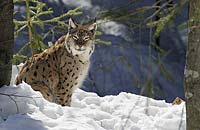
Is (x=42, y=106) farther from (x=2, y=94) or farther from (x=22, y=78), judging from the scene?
(x=22, y=78)

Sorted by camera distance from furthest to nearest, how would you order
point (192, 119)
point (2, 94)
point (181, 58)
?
point (181, 58) → point (2, 94) → point (192, 119)

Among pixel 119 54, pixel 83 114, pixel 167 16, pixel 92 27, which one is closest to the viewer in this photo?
pixel 167 16

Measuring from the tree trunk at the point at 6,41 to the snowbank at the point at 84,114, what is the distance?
5.9 inches

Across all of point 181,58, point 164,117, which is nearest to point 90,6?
point 181,58

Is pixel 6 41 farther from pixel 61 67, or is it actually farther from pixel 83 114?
pixel 61 67

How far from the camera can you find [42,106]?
5309 mm

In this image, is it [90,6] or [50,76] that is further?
[90,6]

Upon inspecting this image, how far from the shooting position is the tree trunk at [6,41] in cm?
528

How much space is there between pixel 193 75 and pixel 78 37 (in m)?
3.30

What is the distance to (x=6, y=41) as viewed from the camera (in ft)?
17.5

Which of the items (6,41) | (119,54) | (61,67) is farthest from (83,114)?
(119,54)

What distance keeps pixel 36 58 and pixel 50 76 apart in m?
0.31

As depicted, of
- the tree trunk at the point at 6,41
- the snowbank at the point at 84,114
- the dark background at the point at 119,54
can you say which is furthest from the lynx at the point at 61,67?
the dark background at the point at 119,54

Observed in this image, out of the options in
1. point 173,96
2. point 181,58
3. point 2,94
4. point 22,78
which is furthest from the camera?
point 181,58
